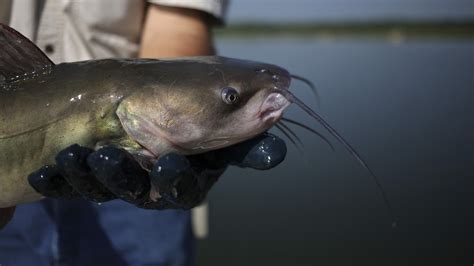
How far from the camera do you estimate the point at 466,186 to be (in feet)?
29.6

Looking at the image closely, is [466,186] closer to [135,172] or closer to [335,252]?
[335,252]

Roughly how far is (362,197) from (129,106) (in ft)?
22.4

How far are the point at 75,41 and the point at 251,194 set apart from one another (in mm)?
6183

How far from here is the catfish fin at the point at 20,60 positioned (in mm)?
2244

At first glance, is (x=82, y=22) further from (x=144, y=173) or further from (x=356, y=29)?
(x=356, y=29)

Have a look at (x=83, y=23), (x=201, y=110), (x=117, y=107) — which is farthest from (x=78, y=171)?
(x=83, y=23)

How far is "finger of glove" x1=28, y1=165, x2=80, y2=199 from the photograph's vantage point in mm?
2150

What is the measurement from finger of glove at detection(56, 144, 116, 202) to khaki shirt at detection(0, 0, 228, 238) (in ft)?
3.31

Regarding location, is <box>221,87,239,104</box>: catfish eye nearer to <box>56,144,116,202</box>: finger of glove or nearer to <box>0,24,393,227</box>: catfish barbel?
<box>0,24,393,227</box>: catfish barbel

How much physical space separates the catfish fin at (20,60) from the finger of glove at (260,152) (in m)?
0.67

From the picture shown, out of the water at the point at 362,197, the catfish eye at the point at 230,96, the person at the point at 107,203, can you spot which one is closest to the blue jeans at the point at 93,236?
the person at the point at 107,203

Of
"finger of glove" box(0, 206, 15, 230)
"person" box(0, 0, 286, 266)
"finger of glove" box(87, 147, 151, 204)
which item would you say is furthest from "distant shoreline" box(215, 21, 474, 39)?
"finger of glove" box(87, 147, 151, 204)

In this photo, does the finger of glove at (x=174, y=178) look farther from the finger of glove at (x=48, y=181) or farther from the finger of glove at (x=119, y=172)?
the finger of glove at (x=48, y=181)

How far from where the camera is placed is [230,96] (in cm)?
215
